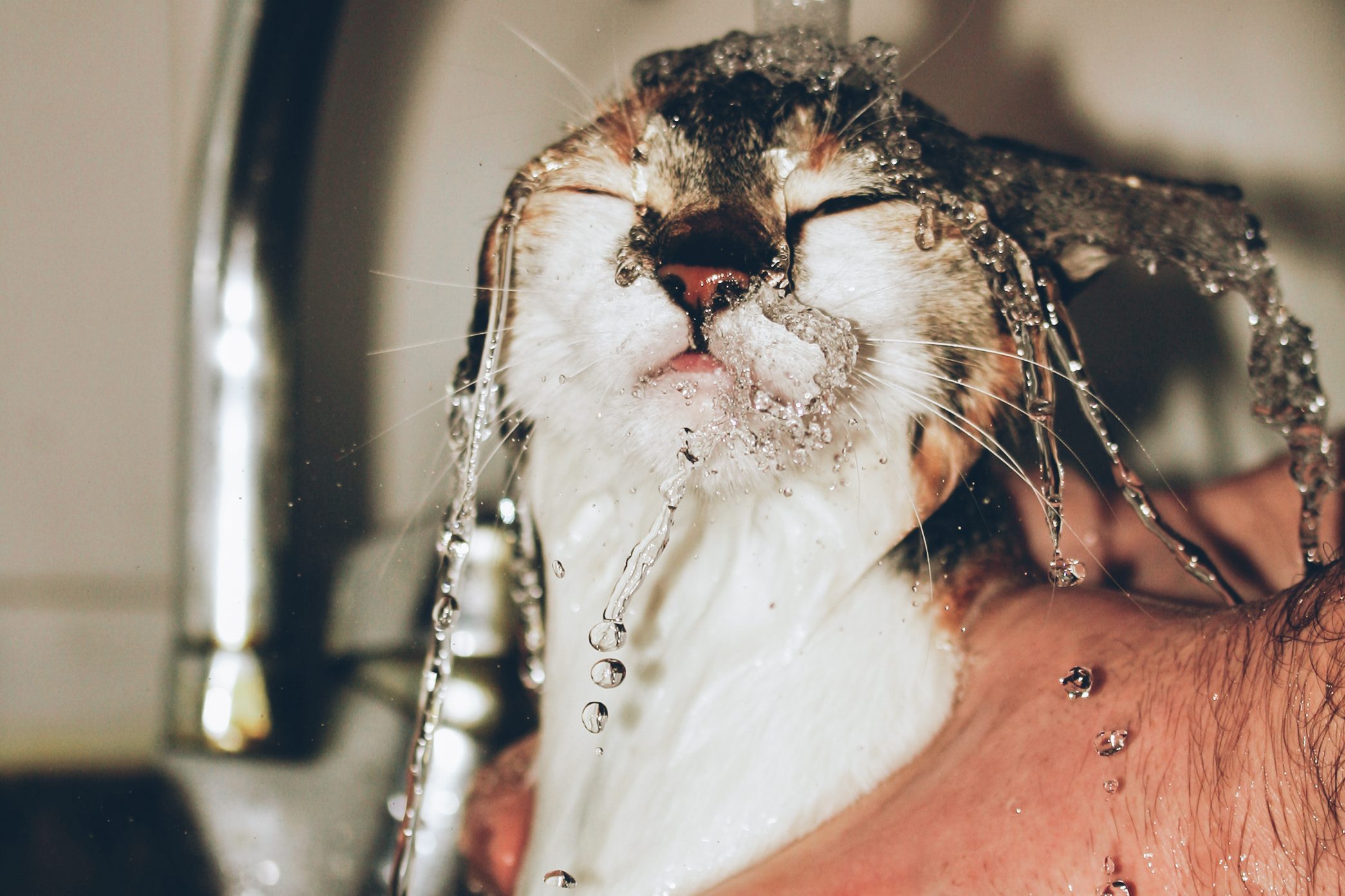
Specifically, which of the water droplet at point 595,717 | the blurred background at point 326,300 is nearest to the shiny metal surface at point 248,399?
the blurred background at point 326,300

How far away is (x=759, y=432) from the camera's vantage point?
0.53 metres

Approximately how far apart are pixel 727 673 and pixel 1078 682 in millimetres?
203

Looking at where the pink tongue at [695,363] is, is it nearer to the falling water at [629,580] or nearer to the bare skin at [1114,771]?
the falling water at [629,580]

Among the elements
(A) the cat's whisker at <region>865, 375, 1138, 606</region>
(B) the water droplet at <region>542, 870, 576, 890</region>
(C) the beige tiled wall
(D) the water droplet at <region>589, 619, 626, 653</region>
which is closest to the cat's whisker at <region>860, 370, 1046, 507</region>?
(A) the cat's whisker at <region>865, 375, 1138, 606</region>

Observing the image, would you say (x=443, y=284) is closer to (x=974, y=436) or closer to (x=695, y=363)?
(x=695, y=363)

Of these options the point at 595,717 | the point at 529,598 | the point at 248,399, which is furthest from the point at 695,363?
the point at 248,399

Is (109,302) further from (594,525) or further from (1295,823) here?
(1295,823)

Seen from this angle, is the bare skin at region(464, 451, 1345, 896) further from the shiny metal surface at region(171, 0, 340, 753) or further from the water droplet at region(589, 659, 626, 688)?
the shiny metal surface at region(171, 0, 340, 753)

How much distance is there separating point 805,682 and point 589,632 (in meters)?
0.14

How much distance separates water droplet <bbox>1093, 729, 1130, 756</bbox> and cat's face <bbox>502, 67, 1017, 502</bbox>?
17cm

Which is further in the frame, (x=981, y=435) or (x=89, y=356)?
(x=89, y=356)

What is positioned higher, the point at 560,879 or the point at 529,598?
the point at 529,598

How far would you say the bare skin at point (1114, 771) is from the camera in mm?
411

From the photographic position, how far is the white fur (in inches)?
21.4
